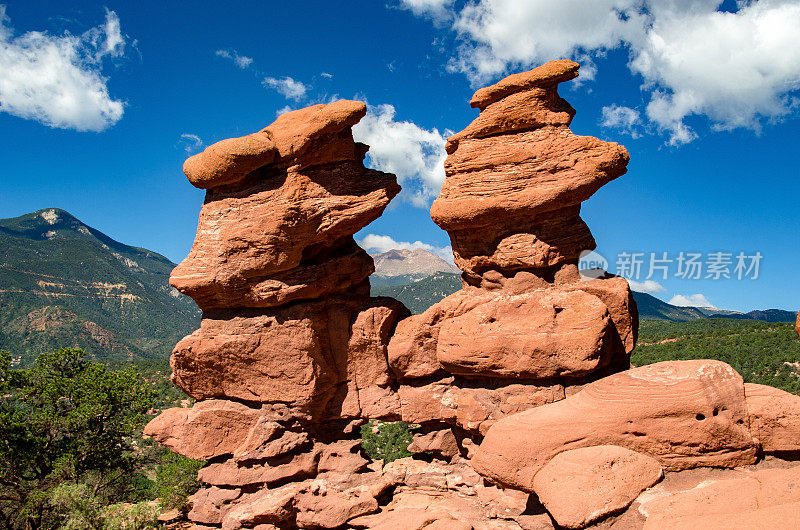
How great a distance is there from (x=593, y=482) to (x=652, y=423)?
195 cm

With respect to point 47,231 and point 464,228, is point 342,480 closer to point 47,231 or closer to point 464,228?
point 464,228

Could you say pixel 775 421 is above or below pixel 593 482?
above

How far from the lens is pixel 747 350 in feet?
130

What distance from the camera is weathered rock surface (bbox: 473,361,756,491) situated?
10484 millimetres

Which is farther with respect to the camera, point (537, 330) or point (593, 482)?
point (537, 330)

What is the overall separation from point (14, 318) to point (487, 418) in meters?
117

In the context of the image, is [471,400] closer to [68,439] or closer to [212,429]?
[212,429]

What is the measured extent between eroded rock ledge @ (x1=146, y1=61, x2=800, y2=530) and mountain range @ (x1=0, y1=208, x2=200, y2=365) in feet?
276

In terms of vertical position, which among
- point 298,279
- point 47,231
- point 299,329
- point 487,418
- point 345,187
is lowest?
point 487,418

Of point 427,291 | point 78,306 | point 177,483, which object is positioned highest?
point 427,291

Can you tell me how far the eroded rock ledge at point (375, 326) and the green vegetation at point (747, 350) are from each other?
2313 centimetres

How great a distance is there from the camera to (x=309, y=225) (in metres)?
15.3

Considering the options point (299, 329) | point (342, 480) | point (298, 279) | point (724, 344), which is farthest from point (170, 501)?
point (724, 344)

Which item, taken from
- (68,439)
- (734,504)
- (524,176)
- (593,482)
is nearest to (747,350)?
(524,176)
